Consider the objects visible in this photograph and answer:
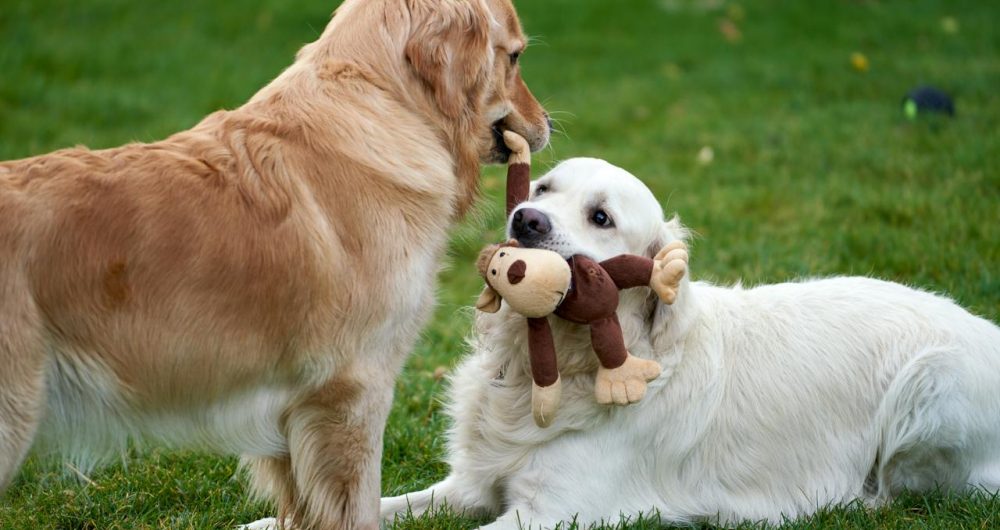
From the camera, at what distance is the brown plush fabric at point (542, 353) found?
3.25 m

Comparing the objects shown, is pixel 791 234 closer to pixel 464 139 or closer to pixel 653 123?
pixel 653 123

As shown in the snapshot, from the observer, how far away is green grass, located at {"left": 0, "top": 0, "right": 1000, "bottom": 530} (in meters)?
3.82

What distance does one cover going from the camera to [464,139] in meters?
3.25

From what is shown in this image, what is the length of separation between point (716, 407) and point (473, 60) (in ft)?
4.45

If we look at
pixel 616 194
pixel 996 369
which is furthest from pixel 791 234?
pixel 616 194

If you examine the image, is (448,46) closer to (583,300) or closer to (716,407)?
(583,300)

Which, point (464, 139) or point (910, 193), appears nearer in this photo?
point (464, 139)

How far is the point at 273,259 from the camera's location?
281 centimetres

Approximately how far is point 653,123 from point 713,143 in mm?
882

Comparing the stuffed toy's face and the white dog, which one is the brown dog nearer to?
the stuffed toy's face

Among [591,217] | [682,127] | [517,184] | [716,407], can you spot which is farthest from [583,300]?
[682,127]

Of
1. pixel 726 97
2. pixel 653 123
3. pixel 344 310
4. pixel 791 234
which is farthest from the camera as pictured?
pixel 726 97

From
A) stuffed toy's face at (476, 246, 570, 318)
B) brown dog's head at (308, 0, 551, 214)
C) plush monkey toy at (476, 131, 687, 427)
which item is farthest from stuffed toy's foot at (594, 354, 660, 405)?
brown dog's head at (308, 0, 551, 214)

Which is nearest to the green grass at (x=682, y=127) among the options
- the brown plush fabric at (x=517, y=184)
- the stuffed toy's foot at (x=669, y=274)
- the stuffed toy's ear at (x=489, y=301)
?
the brown plush fabric at (x=517, y=184)
